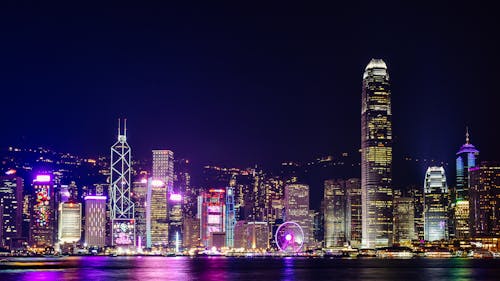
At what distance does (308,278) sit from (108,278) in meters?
25.9

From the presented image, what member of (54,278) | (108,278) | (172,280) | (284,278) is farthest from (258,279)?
(54,278)

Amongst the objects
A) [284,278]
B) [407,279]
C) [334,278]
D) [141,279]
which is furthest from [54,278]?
[407,279]

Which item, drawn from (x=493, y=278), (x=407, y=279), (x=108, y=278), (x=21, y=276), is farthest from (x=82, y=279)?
(x=493, y=278)

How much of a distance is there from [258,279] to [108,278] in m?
19.0

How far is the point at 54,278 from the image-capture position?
10900 centimetres

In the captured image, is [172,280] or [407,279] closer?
[172,280]

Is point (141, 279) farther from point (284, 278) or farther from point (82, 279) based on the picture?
point (284, 278)

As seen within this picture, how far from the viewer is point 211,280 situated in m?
105

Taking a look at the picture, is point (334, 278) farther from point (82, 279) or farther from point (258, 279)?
point (82, 279)

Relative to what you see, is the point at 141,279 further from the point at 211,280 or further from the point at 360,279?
the point at 360,279

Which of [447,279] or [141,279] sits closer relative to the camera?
[141,279]

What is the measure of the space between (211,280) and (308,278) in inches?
589

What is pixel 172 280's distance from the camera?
10350 centimetres

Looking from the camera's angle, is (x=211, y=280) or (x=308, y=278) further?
(x=308, y=278)
